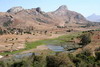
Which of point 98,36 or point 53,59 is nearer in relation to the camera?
point 53,59

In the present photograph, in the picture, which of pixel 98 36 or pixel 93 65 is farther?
pixel 98 36

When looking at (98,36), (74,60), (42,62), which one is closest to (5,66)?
(42,62)

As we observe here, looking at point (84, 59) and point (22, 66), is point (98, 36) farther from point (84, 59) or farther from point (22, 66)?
point (22, 66)

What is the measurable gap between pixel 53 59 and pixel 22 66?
7.67 m

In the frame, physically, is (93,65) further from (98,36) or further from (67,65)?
(98,36)

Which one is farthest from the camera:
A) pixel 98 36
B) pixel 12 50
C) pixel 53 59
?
pixel 98 36

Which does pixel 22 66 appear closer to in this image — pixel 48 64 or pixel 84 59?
pixel 48 64

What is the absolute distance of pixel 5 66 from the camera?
→ 4903 centimetres

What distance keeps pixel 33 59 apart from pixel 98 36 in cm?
8000

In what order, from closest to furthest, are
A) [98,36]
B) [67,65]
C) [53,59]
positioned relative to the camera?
[67,65], [53,59], [98,36]

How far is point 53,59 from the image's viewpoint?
163 ft

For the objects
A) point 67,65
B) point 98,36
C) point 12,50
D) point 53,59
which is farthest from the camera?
point 98,36

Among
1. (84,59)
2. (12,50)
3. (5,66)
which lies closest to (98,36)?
(12,50)

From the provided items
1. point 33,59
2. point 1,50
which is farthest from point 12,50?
point 33,59
